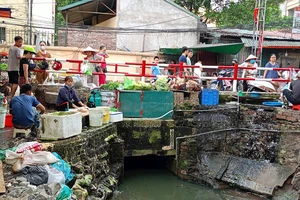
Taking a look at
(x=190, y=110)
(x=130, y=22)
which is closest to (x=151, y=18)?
(x=130, y=22)

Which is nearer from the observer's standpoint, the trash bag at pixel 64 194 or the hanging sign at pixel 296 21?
the trash bag at pixel 64 194

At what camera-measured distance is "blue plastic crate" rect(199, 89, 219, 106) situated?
9.34 metres

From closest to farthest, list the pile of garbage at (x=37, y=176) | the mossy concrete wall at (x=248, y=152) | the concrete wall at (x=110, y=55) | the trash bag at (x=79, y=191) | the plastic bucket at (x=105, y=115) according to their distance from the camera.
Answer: the pile of garbage at (x=37, y=176), the trash bag at (x=79, y=191), the plastic bucket at (x=105, y=115), the mossy concrete wall at (x=248, y=152), the concrete wall at (x=110, y=55)

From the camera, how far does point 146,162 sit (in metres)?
10.1

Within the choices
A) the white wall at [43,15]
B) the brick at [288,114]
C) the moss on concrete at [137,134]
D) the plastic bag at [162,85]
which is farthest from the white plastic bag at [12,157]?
the white wall at [43,15]

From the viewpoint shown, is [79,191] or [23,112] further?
[23,112]

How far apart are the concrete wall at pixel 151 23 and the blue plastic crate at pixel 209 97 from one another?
9.50 metres

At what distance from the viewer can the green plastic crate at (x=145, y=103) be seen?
8781 mm

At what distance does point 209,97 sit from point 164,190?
290cm

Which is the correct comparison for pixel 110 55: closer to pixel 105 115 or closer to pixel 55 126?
pixel 105 115

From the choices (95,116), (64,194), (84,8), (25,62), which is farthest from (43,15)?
(64,194)

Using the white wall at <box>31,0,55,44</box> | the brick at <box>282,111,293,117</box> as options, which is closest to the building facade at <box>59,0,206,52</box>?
the white wall at <box>31,0,55,44</box>

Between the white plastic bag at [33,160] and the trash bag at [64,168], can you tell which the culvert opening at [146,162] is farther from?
the white plastic bag at [33,160]

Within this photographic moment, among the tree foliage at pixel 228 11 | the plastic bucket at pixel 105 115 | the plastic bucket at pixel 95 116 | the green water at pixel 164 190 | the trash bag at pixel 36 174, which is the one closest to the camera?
the trash bag at pixel 36 174
